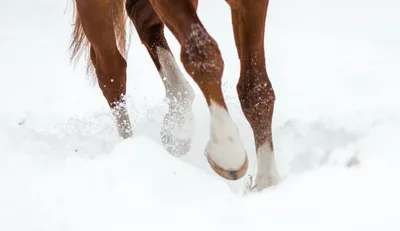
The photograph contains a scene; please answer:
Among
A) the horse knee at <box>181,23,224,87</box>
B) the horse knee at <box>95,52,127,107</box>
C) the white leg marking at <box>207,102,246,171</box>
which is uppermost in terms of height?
the horse knee at <box>181,23,224,87</box>

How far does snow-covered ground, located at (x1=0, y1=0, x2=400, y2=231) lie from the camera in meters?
1.98

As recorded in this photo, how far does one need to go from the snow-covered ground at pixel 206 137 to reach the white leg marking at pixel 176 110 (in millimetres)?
71

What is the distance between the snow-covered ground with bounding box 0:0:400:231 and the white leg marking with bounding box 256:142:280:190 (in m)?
0.08

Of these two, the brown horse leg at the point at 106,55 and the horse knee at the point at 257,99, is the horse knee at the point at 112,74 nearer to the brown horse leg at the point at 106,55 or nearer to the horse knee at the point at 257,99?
the brown horse leg at the point at 106,55

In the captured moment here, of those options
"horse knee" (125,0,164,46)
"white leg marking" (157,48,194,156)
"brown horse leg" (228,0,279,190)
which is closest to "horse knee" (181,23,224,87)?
"brown horse leg" (228,0,279,190)

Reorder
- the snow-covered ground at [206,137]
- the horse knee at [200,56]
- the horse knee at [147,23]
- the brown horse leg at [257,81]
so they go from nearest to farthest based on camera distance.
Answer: the snow-covered ground at [206,137], the horse knee at [200,56], the brown horse leg at [257,81], the horse knee at [147,23]

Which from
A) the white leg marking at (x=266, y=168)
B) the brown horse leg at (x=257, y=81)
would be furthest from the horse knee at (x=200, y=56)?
the white leg marking at (x=266, y=168)

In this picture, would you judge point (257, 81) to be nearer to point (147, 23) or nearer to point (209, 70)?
point (209, 70)

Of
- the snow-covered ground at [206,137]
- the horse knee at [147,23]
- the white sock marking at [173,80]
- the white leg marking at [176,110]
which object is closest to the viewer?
the snow-covered ground at [206,137]

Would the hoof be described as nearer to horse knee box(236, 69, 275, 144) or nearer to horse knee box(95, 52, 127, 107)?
horse knee box(236, 69, 275, 144)

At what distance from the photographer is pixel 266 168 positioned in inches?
98.6

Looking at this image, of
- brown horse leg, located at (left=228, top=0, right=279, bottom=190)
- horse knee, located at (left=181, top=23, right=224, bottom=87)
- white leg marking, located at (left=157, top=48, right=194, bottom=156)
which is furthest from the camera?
white leg marking, located at (left=157, top=48, right=194, bottom=156)

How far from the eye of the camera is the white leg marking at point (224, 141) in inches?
89.5

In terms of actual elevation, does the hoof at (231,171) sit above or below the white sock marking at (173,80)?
above
